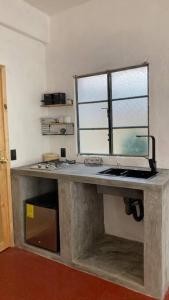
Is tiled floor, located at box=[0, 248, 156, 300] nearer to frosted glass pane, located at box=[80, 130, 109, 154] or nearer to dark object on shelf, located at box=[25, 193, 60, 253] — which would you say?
dark object on shelf, located at box=[25, 193, 60, 253]

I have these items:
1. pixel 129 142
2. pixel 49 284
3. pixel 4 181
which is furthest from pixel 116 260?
pixel 4 181

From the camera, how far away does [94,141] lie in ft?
10.2

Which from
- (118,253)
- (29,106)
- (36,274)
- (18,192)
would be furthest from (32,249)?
(29,106)

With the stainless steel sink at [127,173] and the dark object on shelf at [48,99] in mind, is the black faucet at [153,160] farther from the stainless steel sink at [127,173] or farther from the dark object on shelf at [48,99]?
the dark object on shelf at [48,99]

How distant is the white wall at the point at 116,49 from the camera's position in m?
2.48

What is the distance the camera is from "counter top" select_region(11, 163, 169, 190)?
2.00 m

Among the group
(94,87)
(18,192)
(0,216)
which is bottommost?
(0,216)

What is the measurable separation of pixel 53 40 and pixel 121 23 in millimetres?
1000

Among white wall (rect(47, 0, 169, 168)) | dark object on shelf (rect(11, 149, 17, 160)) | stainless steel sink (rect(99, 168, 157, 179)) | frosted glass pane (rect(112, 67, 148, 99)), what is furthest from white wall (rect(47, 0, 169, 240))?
dark object on shelf (rect(11, 149, 17, 160))

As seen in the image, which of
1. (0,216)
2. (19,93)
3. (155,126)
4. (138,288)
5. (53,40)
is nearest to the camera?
(138,288)

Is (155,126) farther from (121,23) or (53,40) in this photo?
(53,40)

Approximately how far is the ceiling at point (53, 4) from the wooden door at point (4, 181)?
3.04ft

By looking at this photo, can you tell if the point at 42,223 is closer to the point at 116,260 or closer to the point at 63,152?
the point at 116,260

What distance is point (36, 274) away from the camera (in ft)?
7.70
